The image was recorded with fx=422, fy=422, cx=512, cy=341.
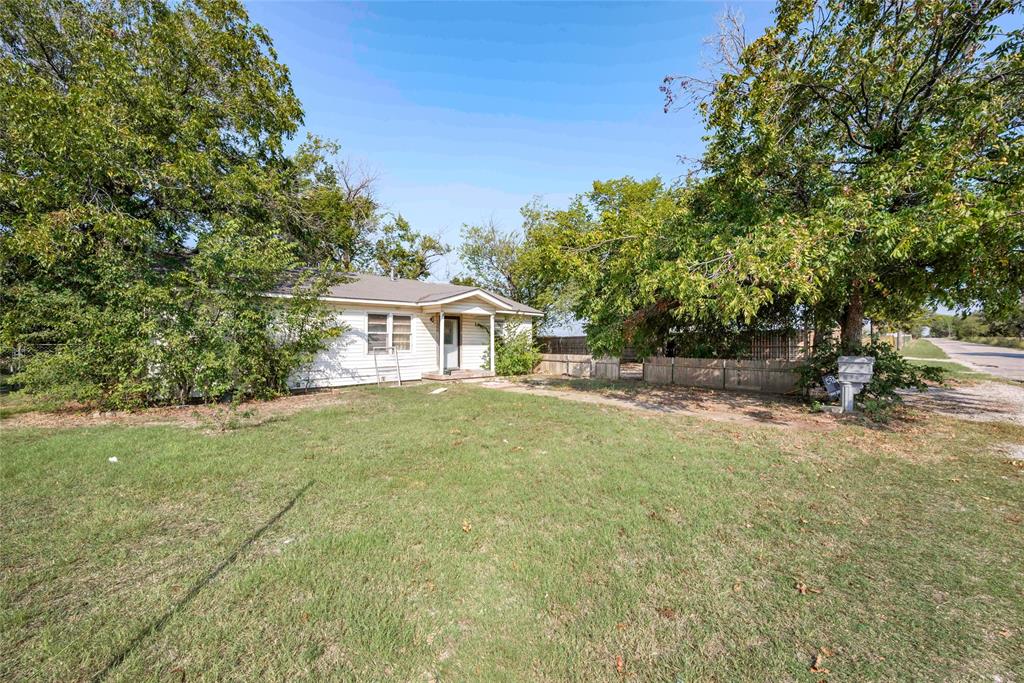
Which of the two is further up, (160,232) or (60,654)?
(160,232)

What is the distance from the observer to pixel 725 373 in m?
12.0

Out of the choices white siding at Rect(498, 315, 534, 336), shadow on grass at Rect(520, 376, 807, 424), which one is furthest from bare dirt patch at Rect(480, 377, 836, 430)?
white siding at Rect(498, 315, 534, 336)

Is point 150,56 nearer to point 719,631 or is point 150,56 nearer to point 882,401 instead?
point 719,631

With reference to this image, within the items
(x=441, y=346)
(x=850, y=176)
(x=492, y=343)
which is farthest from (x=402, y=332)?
(x=850, y=176)

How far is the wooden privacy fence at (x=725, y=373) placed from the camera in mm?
10859

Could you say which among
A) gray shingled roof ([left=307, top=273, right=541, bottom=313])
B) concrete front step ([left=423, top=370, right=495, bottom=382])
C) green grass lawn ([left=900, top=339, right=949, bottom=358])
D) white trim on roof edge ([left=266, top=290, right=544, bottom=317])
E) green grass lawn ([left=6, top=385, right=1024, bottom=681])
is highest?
gray shingled roof ([left=307, top=273, right=541, bottom=313])

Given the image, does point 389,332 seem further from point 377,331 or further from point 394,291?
point 394,291

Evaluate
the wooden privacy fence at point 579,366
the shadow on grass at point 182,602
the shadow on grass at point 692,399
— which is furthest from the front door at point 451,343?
the shadow on grass at point 182,602

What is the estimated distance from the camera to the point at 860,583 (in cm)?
275

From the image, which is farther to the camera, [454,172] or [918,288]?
[454,172]

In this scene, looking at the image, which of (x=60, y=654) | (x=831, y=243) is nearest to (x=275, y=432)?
(x=60, y=654)

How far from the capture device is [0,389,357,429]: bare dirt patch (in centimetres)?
747

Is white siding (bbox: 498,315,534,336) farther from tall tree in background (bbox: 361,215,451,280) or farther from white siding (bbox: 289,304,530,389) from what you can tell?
tall tree in background (bbox: 361,215,451,280)

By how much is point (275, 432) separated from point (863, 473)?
26.5ft
